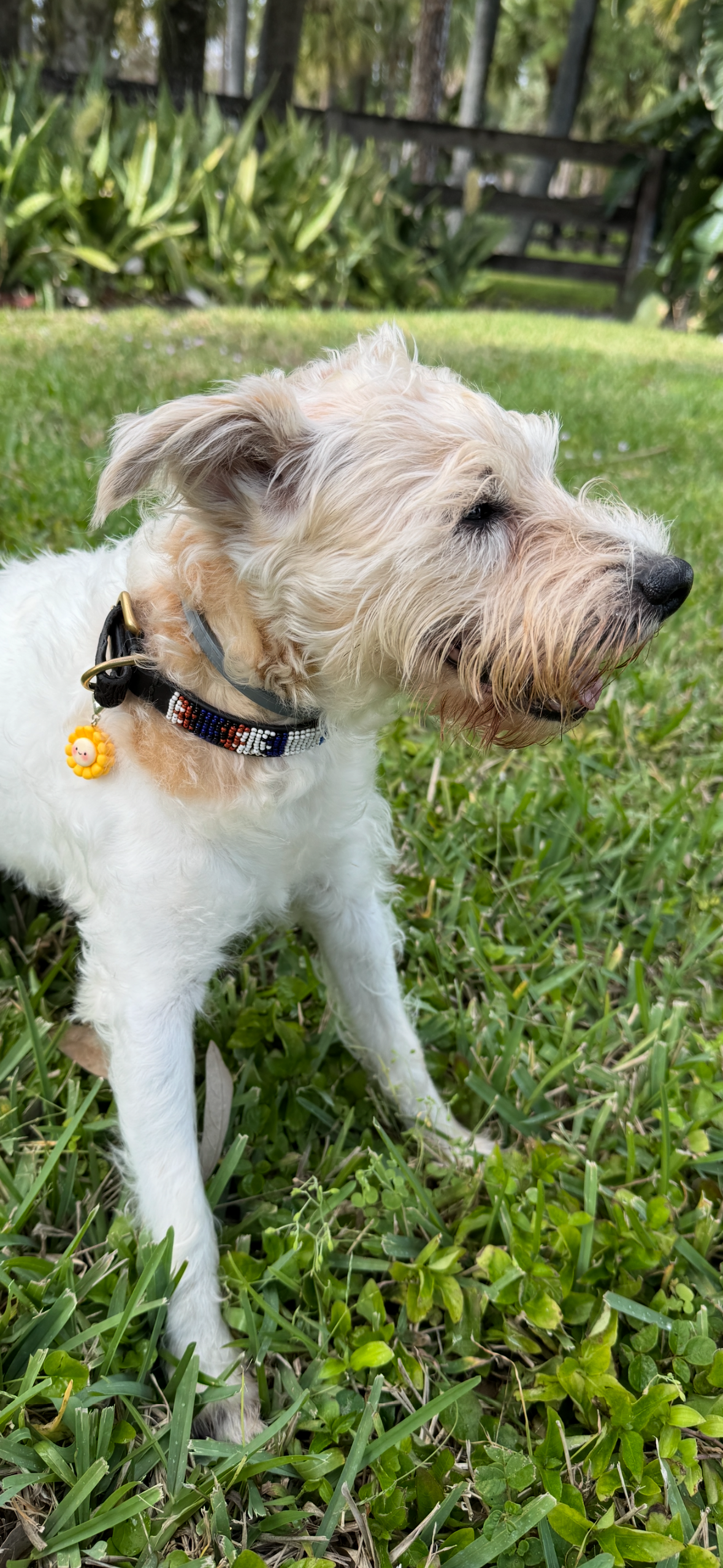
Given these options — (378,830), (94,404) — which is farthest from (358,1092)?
(94,404)

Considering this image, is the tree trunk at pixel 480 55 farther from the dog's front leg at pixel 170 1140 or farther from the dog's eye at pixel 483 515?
the dog's front leg at pixel 170 1140

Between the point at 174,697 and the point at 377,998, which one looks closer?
the point at 174,697

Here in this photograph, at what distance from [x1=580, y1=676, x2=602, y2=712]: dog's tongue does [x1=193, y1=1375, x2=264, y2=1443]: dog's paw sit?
4.62 ft

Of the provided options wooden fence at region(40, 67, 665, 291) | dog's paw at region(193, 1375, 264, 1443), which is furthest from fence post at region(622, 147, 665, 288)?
dog's paw at region(193, 1375, 264, 1443)

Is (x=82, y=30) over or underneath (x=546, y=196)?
over

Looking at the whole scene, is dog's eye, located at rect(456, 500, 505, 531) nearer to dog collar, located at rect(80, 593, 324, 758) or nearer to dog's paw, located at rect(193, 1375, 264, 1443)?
dog collar, located at rect(80, 593, 324, 758)

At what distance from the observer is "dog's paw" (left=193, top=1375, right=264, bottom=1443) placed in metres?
1.69

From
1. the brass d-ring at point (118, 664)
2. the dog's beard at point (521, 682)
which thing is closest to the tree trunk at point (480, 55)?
the dog's beard at point (521, 682)

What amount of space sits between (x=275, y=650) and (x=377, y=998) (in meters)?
0.95

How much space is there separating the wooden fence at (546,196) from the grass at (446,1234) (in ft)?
48.0

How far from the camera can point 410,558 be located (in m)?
1.72

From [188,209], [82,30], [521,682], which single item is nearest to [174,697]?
[521,682]

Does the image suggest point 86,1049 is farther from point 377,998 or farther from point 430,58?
point 430,58

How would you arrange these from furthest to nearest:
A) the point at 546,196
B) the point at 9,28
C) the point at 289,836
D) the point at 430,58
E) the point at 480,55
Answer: the point at 480,55, the point at 430,58, the point at 546,196, the point at 9,28, the point at 289,836
